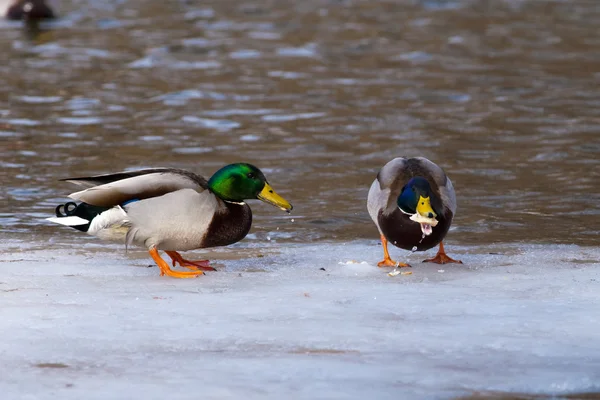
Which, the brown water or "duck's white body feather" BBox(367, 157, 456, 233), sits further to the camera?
the brown water

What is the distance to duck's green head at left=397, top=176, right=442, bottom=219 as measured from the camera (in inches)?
216

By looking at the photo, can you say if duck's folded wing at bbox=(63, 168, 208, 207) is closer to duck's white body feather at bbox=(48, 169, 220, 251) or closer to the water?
duck's white body feather at bbox=(48, 169, 220, 251)

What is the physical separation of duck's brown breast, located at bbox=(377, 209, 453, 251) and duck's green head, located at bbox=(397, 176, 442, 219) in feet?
0.18

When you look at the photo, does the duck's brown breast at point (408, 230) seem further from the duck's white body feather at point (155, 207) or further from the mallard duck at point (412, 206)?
the duck's white body feather at point (155, 207)

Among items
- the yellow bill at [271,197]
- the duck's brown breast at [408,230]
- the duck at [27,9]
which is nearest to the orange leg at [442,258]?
the duck's brown breast at [408,230]

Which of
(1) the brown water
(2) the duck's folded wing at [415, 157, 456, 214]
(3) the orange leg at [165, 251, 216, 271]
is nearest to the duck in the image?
(1) the brown water

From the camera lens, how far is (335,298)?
5070mm

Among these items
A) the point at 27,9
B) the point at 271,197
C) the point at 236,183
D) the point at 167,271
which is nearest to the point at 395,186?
the point at 271,197

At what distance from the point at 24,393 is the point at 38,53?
11.4 m

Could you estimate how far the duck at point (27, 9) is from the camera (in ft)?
59.0

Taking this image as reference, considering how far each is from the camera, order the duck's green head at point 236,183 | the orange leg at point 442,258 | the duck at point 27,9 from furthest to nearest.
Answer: the duck at point 27,9
the orange leg at point 442,258
the duck's green head at point 236,183

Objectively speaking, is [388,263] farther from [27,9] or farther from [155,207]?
[27,9]

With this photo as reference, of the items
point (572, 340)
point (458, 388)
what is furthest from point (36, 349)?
point (572, 340)

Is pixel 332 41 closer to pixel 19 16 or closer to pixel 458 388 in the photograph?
pixel 19 16
